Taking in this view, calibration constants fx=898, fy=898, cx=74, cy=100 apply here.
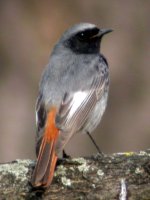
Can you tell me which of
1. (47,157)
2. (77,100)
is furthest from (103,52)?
(47,157)

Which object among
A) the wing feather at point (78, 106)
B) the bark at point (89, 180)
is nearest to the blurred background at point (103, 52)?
the wing feather at point (78, 106)

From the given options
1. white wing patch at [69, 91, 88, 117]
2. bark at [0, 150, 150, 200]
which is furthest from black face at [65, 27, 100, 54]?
bark at [0, 150, 150, 200]

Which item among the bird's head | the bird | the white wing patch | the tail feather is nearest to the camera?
the tail feather

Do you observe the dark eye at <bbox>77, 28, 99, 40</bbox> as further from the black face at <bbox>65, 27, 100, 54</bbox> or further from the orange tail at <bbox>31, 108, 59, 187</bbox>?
the orange tail at <bbox>31, 108, 59, 187</bbox>

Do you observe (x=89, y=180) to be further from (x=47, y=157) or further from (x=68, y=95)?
(x=68, y=95)

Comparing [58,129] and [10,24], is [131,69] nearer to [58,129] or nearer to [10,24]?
[10,24]

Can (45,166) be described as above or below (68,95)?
below
